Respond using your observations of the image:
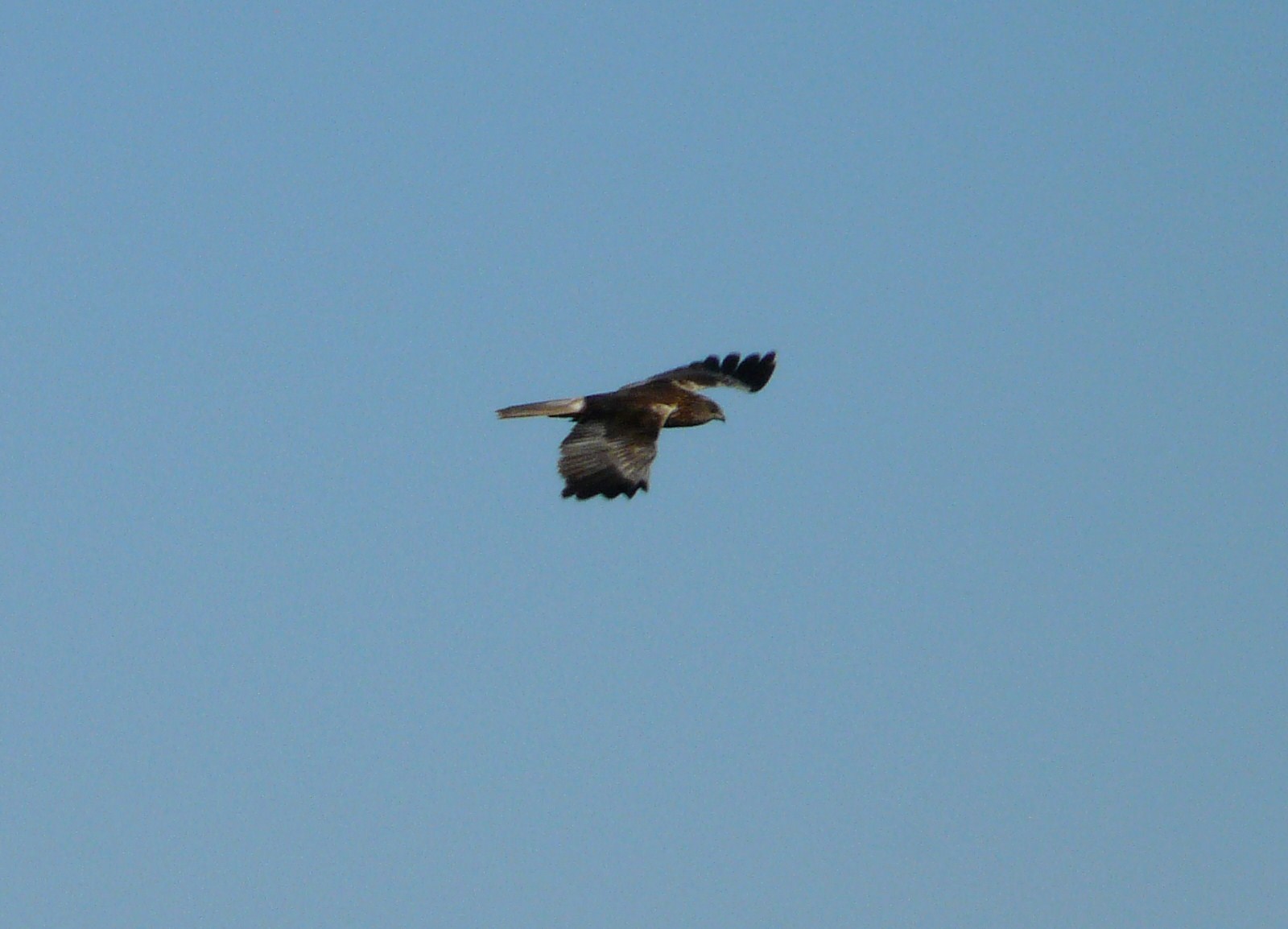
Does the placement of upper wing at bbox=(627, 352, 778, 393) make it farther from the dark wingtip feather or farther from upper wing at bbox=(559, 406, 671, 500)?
upper wing at bbox=(559, 406, 671, 500)

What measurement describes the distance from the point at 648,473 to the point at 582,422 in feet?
4.22

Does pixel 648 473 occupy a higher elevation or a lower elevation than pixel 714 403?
lower

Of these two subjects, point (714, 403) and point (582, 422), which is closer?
point (582, 422)

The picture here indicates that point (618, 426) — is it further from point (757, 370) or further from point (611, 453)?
point (757, 370)

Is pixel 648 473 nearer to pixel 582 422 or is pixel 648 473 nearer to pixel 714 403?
pixel 582 422

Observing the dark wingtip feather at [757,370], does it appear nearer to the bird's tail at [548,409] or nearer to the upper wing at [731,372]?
the upper wing at [731,372]

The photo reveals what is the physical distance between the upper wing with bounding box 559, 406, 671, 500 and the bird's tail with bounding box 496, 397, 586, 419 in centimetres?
32

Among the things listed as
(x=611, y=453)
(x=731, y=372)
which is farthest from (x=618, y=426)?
(x=731, y=372)

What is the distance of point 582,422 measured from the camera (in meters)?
24.7

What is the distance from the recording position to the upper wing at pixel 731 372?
94.8 feet

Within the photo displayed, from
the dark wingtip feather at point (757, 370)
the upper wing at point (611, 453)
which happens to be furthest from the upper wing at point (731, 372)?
the upper wing at point (611, 453)

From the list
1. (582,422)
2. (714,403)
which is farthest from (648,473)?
(714,403)

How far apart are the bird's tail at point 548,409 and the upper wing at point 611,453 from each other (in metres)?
0.32

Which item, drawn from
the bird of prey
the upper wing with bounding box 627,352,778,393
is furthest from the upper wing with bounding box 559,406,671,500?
the upper wing with bounding box 627,352,778,393
